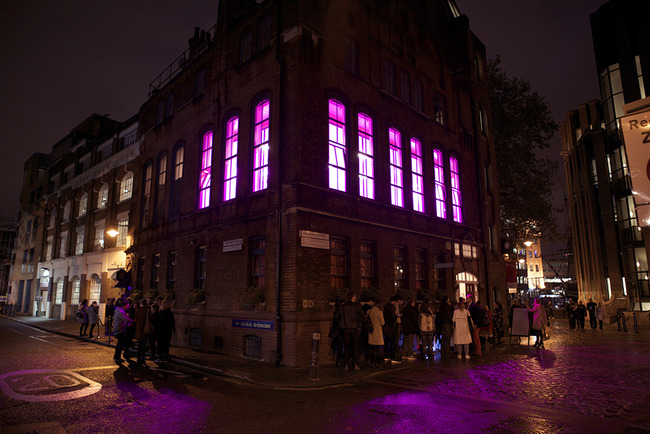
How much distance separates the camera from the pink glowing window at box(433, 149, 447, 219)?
1948 cm

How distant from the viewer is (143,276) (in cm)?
2047

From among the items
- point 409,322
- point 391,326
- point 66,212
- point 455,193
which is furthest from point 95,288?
point 455,193

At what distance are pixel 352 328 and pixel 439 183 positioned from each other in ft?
36.5

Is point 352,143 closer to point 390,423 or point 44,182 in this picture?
point 390,423

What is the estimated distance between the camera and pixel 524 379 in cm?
923

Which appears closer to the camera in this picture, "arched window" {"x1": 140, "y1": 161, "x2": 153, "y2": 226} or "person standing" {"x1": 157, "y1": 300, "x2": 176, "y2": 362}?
"person standing" {"x1": 157, "y1": 300, "x2": 176, "y2": 362}

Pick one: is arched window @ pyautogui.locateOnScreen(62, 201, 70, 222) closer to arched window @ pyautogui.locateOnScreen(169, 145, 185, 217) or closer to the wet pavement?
arched window @ pyautogui.locateOnScreen(169, 145, 185, 217)

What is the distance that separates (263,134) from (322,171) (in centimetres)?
283

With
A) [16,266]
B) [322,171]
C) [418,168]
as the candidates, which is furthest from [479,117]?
[16,266]

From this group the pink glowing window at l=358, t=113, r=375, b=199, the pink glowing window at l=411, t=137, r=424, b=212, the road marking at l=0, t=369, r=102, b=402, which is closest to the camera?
the road marking at l=0, t=369, r=102, b=402

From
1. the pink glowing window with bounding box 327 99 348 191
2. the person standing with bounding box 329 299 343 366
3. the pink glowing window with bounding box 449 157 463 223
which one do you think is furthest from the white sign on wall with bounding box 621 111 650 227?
the pink glowing window with bounding box 449 157 463 223

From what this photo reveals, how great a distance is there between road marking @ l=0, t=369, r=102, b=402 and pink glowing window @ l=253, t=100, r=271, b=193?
768 cm

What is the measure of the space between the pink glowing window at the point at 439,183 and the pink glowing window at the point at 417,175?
4.07ft

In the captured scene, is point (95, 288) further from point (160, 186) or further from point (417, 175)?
point (417, 175)
